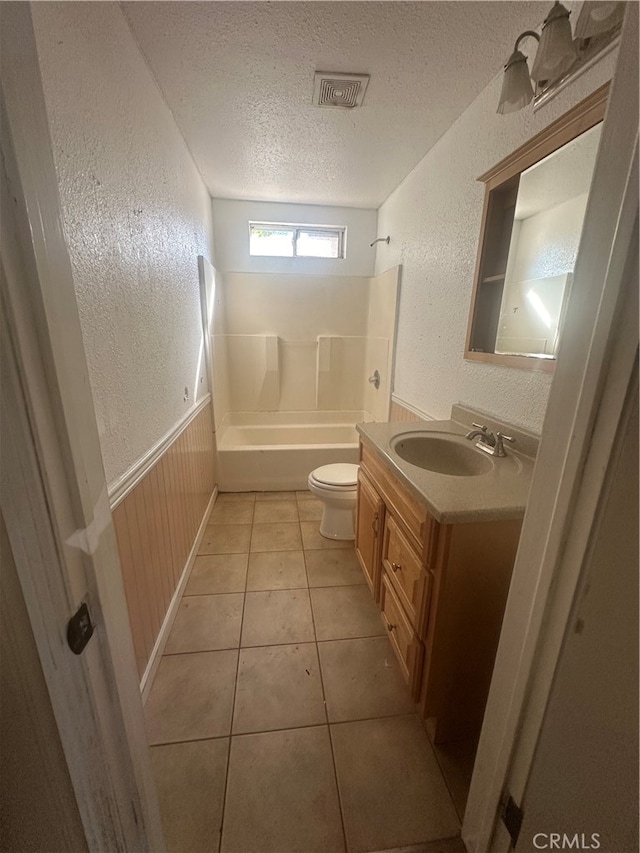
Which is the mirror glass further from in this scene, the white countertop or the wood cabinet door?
the wood cabinet door

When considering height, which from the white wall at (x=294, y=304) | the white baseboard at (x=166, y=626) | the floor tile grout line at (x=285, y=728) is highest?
the white wall at (x=294, y=304)

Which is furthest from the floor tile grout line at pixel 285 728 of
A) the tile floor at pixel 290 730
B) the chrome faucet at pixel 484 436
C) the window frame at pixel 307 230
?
the window frame at pixel 307 230

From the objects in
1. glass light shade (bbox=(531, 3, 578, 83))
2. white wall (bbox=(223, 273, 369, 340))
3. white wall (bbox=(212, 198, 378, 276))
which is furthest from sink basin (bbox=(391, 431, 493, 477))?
white wall (bbox=(212, 198, 378, 276))

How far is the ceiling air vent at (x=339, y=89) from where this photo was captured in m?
1.42

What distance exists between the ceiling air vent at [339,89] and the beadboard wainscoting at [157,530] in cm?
176

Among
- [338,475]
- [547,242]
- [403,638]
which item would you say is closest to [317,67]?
[547,242]

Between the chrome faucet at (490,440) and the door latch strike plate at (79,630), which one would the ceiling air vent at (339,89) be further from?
the door latch strike plate at (79,630)

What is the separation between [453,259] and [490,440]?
3.41ft

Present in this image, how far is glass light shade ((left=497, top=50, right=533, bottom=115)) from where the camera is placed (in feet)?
3.29

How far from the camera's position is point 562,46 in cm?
90

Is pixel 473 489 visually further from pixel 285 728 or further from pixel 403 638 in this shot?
pixel 285 728

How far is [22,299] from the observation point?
40 cm

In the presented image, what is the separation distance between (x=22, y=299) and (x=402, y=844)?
A: 1557mm

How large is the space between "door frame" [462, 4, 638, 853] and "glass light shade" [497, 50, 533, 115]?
78 centimetres
